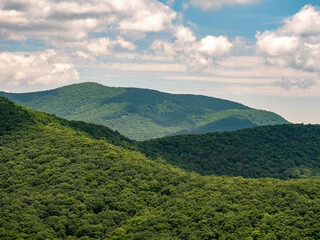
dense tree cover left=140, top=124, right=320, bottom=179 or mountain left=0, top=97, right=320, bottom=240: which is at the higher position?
dense tree cover left=140, top=124, right=320, bottom=179

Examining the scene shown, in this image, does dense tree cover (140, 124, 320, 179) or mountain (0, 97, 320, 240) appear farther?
dense tree cover (140, 124, 320, 179)

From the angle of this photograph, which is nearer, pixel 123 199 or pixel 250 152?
pixel 123 199

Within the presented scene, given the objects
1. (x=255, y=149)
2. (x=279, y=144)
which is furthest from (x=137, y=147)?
(x=279, y=144)

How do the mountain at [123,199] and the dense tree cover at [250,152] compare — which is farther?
the dense tree cover at [250,152]

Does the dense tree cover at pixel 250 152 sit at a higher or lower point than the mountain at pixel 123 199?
higher
